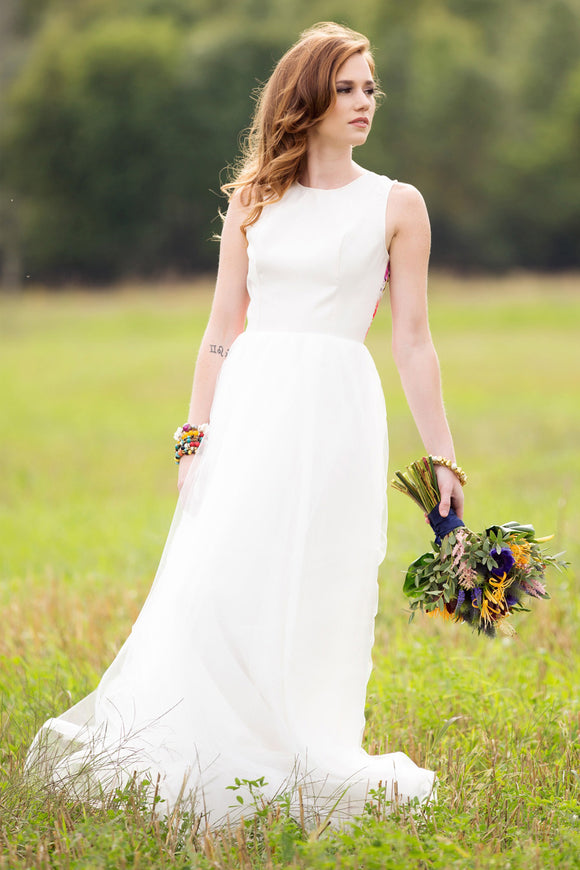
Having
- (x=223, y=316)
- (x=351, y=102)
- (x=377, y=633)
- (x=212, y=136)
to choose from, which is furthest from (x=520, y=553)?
(x=212, y=136)

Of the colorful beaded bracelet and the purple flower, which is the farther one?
the colorful beaded bracelet

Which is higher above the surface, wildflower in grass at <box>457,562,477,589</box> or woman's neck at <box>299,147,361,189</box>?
woman's neck at <box>299,147,361,189</box>

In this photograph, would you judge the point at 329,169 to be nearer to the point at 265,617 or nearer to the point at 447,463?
the point at 447,463

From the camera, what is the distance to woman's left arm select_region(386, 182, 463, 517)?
11.6 feet

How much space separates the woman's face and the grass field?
220 cm

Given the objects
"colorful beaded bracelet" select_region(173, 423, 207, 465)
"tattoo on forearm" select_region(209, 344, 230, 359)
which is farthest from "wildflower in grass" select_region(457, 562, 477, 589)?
"tattoo on forearm" select_region(209, 344, 230, 359)

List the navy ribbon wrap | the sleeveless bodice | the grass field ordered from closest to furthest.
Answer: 1. the grass field
2. the sleeveless bodice
3. the navy ribbon wrap

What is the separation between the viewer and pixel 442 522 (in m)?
3.65

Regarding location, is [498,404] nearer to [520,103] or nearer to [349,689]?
[349,689]

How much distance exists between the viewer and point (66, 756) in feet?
11.5

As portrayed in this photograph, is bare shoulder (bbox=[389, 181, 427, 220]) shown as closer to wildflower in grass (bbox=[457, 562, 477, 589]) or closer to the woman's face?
the woman's face

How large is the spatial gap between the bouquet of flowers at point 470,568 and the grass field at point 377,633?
0.63 metres

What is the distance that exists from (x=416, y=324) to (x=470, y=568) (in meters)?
0.83

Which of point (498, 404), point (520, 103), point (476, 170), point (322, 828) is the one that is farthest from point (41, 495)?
point (520, 103)
